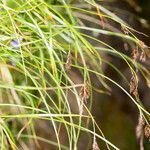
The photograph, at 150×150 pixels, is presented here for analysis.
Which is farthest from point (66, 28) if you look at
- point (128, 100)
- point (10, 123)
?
point (128, 100)

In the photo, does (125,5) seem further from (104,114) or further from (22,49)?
(22,49)

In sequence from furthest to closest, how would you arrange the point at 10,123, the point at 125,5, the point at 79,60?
the point at 125,5 → the point at 10,123 → the point at 79,60

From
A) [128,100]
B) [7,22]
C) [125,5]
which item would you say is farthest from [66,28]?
[128,100]

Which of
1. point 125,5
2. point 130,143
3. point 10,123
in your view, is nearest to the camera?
point 10,123

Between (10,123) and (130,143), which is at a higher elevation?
(10,123)

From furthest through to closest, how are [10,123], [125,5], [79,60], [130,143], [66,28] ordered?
1. [130,143]
2. [125,5]
3. [10,123]
4. [79,60]
5. [66,28]

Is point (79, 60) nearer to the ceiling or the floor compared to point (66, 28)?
nearer to the floor

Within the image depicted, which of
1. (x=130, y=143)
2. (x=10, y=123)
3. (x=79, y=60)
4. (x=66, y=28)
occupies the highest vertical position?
(x=66, y=28)

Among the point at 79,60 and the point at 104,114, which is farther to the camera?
the point at 104,114

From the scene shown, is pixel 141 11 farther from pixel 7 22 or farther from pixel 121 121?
pixel 7 22
